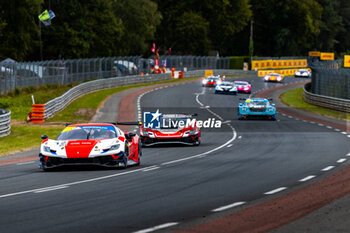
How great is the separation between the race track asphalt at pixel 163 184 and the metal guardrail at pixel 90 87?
17507mm

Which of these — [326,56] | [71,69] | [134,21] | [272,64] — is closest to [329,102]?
[71,69]

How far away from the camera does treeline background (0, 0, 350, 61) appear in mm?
71838

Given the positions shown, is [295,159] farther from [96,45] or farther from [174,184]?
[96,45]

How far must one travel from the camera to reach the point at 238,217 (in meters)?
10.3

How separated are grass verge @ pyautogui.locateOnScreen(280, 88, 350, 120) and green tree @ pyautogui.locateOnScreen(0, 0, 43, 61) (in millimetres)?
24505

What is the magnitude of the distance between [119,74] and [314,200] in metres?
64.3

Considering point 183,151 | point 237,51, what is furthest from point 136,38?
point 183,151

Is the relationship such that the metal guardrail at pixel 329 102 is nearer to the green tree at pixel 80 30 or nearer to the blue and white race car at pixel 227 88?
the blue and white race car at pixel 227 88

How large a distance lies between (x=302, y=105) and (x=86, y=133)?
40.0m

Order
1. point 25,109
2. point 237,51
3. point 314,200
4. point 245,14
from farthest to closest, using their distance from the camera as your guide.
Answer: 1. point 237,51
2. point 245,14
3. point 25,109
4. point 314,200

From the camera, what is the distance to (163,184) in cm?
1447

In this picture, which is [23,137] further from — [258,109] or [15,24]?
[15,24]

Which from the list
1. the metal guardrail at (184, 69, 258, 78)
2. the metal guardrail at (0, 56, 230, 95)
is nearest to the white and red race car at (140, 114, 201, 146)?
the metal guardrail at (0, 56, 230, 95)

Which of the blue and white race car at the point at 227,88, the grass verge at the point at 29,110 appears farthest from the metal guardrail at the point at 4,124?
the blue and white race car at the point at 227,88
